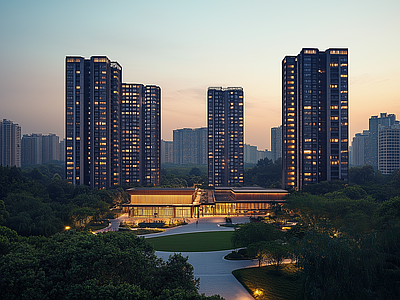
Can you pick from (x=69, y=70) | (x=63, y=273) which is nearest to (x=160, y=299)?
(x=63, y=273)

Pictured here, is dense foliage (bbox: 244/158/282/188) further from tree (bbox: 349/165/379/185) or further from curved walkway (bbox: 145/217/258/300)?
curved walkway (bbox: 145/217/258/300)

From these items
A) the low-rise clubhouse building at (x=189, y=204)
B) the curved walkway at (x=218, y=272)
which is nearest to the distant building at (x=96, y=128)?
the low-rise clubhouse building at (x=189, y=204)

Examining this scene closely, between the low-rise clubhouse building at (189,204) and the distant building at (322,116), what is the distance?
20330mm

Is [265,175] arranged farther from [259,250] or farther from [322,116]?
[259,250]

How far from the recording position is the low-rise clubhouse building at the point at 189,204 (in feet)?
263

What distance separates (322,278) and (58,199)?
250 feet

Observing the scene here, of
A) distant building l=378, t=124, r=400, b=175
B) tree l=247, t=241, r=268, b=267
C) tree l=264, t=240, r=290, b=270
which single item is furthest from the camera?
distant building l=378, t=124, r=400, b=175

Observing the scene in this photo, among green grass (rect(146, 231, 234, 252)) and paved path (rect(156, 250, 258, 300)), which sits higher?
paved path (rect(156, 250, 258, 300))

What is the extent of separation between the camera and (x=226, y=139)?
140m

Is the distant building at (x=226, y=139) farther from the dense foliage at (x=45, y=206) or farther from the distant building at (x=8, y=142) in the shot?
the distant building at (x=8, y=142)

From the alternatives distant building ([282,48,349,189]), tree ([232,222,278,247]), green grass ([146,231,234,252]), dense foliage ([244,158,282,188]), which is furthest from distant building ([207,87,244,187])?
tree ([232,222,278,247])

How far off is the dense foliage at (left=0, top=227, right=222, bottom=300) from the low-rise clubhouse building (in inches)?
2234

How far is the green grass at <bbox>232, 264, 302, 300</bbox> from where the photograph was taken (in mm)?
28645

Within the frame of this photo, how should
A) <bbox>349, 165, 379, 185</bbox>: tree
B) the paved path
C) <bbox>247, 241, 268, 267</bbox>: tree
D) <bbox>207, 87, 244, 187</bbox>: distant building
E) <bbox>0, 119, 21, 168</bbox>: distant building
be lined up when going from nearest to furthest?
the paved path < <bbox>247, 241, 268, 267</bbox>: tree < <bbox>349, 165, 379, 185</bbox>: tree < <bbox>207, 87, 244, 187</bbox>: distant building < <bbox>0, 119, 21, 168</bbox>: distant building
